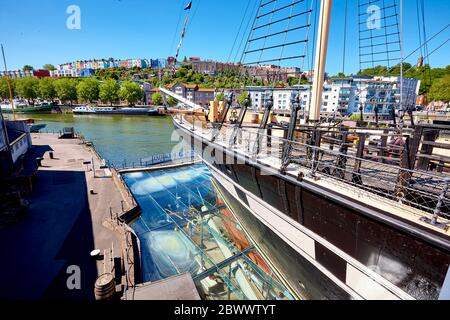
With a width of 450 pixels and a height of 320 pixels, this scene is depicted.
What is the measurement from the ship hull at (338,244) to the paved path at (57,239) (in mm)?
4643

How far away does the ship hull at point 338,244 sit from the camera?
241 cm

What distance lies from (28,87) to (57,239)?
89101mm

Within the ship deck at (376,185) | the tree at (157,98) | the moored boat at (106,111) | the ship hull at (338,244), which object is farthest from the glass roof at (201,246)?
the tree at (157,98)

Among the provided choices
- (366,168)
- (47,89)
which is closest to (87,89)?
(47,89)

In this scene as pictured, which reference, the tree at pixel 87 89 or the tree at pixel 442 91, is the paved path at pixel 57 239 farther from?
the tree at pixel 87 89

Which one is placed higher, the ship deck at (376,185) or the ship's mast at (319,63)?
the ship's mast at (319,63)

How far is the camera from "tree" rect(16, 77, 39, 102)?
226 ft

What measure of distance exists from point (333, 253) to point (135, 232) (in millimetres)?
6421

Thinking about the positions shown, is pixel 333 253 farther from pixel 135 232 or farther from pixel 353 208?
pixel 135 232

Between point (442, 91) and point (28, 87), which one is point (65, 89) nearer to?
point (28, 87)

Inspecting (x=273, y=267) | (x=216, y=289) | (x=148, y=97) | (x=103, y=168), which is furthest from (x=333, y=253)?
(x=148, y=97)

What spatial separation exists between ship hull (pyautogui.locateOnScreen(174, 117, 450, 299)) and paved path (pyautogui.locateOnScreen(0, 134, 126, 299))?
464cm

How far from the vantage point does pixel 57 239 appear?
695cm

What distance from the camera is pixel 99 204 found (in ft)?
30.8
